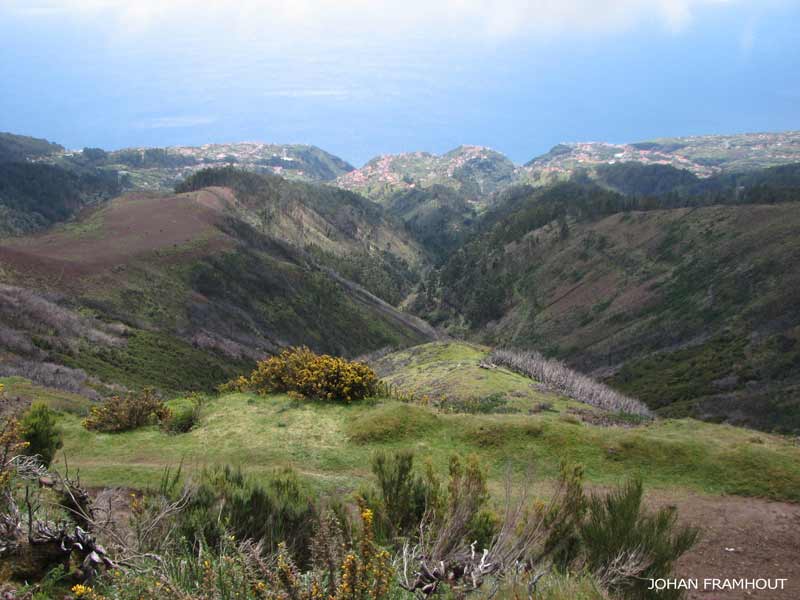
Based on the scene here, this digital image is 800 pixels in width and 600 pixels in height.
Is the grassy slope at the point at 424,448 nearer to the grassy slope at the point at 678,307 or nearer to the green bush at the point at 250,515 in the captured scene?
the green bush at the point at 250,515

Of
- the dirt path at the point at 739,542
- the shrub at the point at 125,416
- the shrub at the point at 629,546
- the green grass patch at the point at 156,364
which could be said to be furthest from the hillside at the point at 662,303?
the shrub at the point at 125,416

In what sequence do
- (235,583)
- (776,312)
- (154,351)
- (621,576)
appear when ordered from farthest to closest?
(776,312) → (154,351) → (621,576) → (235,583)

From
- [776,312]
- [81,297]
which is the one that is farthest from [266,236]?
[776,312]

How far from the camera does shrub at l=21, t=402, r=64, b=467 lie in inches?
377

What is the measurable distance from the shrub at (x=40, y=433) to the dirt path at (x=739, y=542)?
34.3 ft

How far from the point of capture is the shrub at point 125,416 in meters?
14.3

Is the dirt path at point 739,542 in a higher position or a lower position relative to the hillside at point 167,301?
lower

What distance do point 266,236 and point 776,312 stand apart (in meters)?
72.8

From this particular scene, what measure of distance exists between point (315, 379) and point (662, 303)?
2480 inches

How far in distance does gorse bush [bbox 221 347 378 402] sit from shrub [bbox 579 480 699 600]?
1050 centimetres

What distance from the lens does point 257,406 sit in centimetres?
1583

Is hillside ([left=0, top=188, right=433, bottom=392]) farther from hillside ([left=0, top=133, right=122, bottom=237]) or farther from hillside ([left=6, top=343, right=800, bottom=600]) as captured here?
hillside ([left=0, top=133, right=122, bottom=237])

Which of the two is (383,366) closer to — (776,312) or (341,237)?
(776,312)

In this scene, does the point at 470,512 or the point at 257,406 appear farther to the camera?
the point at 257,406
